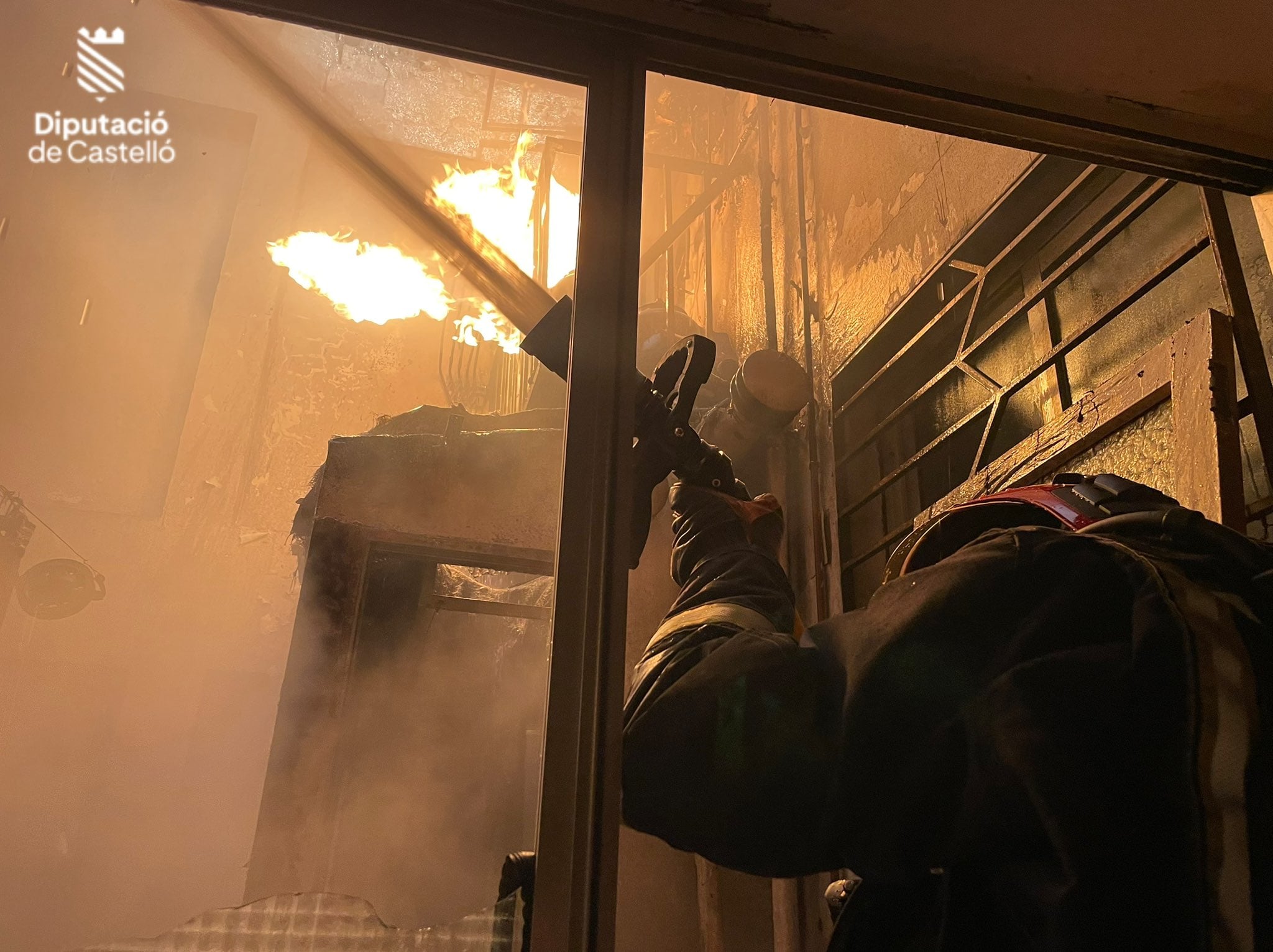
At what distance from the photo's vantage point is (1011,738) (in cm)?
82

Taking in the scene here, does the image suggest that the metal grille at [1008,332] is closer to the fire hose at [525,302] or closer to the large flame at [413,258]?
the fire hose at [525,302]

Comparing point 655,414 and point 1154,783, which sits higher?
point 655,414

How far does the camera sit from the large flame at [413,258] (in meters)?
2.28

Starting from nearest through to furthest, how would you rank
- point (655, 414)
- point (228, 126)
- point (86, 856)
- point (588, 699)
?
point (588, 699) → point (655, 414) → point (86, 856) → point (228, 126)

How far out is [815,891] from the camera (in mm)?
2766

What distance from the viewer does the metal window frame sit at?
815 mm

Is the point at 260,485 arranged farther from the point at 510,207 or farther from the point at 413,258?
the point at 510,207

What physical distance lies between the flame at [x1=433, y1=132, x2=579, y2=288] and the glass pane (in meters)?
0.02

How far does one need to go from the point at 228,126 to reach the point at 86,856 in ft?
6.59

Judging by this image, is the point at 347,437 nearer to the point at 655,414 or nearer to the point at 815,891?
the point at 655,414

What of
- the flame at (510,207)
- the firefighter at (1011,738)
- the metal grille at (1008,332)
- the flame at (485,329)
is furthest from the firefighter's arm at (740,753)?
the flame at (485,329)

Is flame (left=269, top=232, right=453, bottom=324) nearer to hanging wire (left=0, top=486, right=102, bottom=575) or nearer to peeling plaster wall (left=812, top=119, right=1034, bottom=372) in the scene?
hanging wire (left=0, top=486, right=102, bottom=575)

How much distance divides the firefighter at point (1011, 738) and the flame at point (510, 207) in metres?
1.01

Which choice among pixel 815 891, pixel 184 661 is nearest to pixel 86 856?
pixel 184 661
